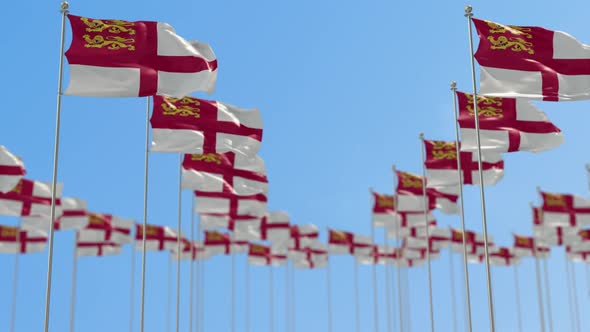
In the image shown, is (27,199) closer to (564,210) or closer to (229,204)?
(229,204)

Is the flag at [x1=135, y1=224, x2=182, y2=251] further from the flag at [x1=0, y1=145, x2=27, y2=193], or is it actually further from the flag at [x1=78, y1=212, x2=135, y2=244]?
the flag at [x1=0, y1=145, x2=27, y2=193]

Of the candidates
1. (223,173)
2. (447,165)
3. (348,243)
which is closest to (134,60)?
(223,173)

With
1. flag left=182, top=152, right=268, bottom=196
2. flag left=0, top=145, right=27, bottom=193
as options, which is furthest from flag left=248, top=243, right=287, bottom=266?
flag left=0, top=145, right=27, bottom=193

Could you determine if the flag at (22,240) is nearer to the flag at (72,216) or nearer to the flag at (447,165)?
the flag at (72,216)

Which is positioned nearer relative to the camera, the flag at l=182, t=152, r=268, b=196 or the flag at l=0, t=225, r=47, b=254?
the flag at l=182, t=152, r=268, b=196

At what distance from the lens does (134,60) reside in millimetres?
16781

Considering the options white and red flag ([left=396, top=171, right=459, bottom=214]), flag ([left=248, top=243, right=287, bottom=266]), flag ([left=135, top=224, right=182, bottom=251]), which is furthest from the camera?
flag ([left=248, top=243, right=287, bottom=266])

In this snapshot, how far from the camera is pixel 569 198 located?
37.9 m

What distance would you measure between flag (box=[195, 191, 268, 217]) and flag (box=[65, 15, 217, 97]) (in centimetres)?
985

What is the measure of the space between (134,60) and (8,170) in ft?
36.1

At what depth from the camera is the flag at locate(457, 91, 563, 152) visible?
66.4ft

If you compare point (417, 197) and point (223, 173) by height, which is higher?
point (223, 173)

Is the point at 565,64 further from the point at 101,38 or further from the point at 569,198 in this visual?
the point at 569,198

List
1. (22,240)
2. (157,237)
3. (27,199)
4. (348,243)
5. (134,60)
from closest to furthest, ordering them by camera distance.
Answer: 1. (134,60)
2. (27,199)
3. (22,240)
4. (157,237)
5. (348,243)
